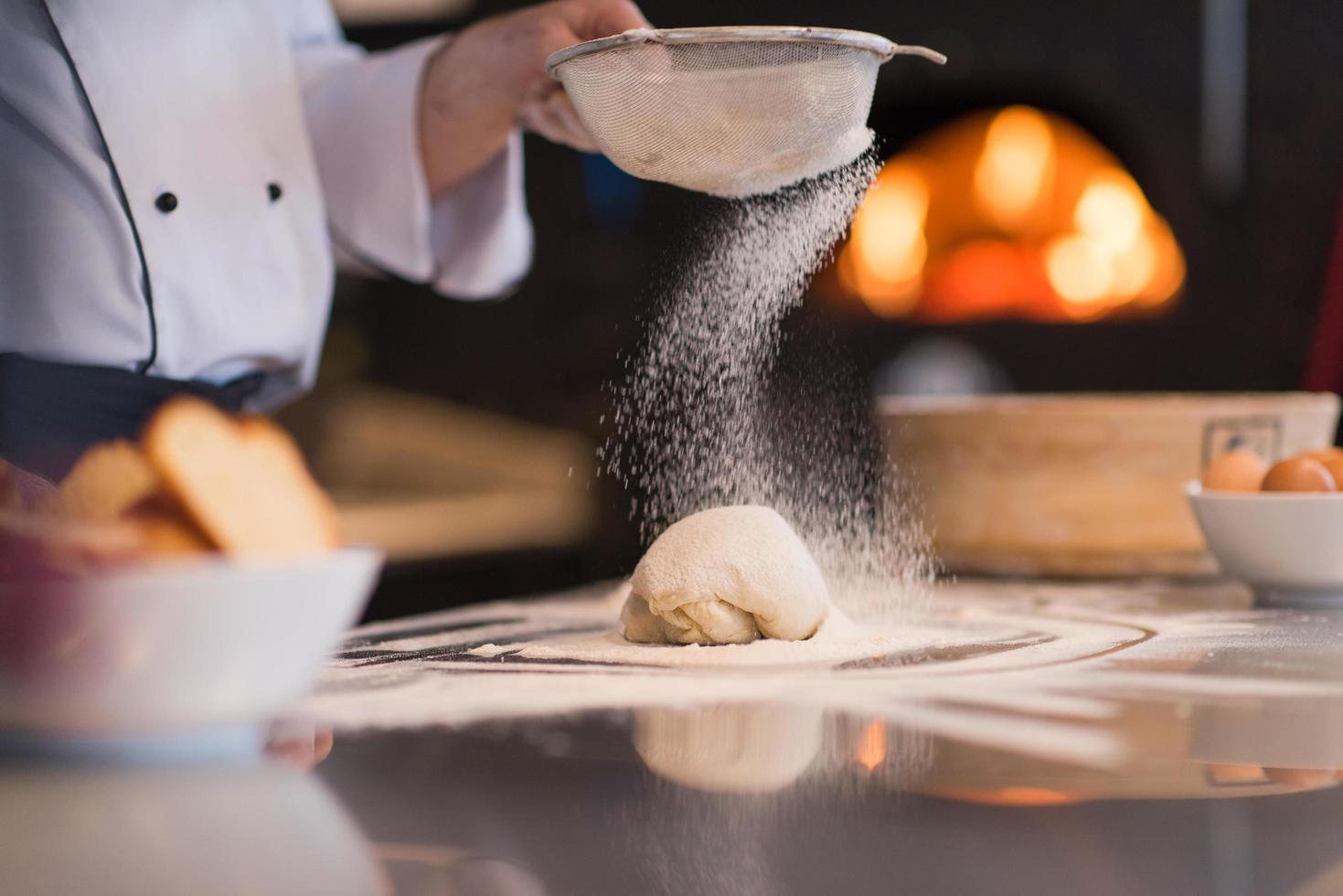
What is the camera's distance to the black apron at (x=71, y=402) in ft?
3.24

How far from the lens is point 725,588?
88cm

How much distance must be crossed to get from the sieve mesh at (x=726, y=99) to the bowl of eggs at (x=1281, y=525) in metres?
0.43

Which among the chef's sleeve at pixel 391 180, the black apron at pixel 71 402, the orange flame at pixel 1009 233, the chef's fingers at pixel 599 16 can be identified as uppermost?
the chef's fingers at pixel 599 16

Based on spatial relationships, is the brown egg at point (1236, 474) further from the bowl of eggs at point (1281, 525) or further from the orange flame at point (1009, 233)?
the orange flame at point (1009, 233)

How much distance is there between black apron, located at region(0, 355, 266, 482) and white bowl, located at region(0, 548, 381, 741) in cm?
51

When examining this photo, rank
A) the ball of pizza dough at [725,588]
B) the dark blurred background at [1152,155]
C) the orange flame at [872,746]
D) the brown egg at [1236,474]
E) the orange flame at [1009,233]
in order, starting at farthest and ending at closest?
the orange flame at [1009,233] → the dark blurred background at [1152,155] → the brown egg at [1236,474] → the ball of pizza dough at [725,588] → the orange flame at [872,746]

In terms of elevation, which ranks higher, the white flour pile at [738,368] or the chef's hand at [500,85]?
the chef's hand at [500,85]

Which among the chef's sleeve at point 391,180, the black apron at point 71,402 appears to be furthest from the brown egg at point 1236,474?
the black apron at point 71,402

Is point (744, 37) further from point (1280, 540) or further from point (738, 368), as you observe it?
point (1280, 540)

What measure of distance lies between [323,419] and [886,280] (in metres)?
1.67

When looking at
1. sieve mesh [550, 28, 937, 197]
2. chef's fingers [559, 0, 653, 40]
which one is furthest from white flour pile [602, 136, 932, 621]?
chef's fingers [559, 0, 653, 40]

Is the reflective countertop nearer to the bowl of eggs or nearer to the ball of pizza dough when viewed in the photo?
the ball of pizza dough

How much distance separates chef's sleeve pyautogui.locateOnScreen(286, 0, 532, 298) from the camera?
4.39ft

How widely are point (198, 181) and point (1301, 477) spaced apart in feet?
3.19
